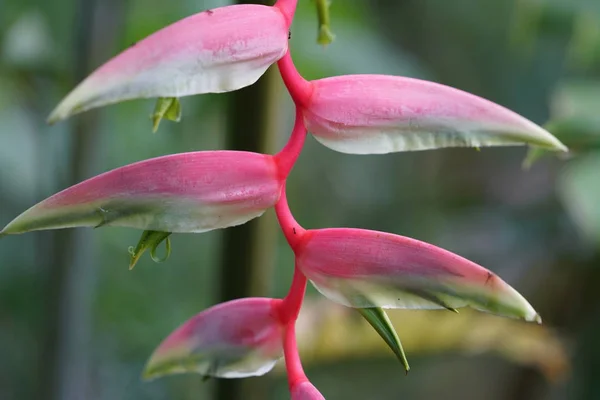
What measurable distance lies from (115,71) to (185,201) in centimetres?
4

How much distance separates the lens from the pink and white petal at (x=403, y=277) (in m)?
0.18

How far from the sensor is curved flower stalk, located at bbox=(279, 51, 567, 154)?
174mm

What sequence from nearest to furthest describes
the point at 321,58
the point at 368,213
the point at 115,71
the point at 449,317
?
the point at 115,71 < the point at 321,58 < the point at 449,317 < the point at 368,213

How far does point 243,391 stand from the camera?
354mm

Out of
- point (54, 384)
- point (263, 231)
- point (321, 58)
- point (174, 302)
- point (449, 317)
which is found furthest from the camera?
point (174, 302)

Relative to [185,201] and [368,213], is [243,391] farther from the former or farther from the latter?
[368,213]

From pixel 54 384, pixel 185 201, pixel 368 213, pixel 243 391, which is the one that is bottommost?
pixel 368 213

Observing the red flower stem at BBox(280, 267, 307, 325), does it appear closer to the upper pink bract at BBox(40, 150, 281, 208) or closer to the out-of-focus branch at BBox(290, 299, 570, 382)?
the upper pink bract at BBox(40, 150, 281, 208)

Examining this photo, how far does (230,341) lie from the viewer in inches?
8.5

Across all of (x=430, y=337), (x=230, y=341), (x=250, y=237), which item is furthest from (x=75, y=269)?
(x=430, y=337)

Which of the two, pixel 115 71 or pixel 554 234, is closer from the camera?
pixel 115 71

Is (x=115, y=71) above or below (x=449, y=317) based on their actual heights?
above

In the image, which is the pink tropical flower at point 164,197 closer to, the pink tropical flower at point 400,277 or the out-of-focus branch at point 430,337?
the pink tropical flower at point 400,277

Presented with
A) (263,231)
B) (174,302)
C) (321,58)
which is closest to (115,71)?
(263,231)
